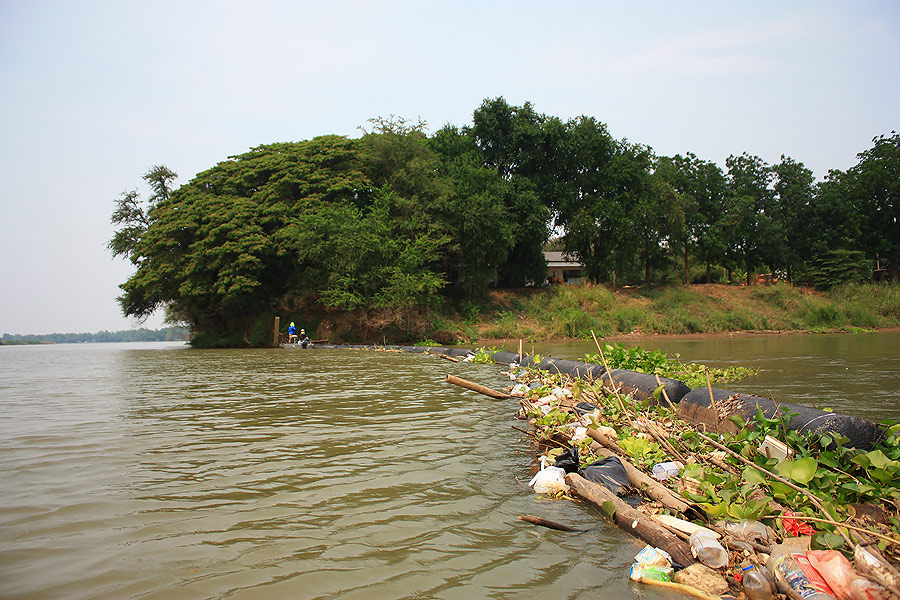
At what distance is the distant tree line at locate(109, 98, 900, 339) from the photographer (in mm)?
26172

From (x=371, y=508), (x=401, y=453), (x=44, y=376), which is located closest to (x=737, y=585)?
(x=371, y=508)

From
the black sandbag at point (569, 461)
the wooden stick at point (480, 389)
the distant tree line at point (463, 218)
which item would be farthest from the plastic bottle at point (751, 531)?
the distant tree line at point (463, 218)

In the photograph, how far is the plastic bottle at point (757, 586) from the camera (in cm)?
253

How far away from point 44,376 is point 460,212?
1861 cm

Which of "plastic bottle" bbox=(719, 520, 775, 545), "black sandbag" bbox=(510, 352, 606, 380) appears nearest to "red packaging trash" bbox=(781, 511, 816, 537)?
"plastic bottle" bbox=(719, 520, 775, 545)

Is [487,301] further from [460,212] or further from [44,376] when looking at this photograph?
[44,376]

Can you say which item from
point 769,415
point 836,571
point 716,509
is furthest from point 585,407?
point 836,571

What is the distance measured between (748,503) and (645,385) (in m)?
3.27

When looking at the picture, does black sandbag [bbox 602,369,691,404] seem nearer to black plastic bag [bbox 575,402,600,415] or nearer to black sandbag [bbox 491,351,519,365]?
black plastic bag [bbox 575,402,600,415]

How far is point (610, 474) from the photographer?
4023 millimetres

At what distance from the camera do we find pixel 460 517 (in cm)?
353

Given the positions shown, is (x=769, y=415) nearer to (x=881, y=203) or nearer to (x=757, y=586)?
(x=757, y=586)

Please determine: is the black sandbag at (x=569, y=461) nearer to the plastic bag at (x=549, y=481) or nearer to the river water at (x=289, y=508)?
the plastic bag at (x=549, y=481)

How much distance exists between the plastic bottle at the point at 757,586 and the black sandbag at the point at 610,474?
1.28 m
